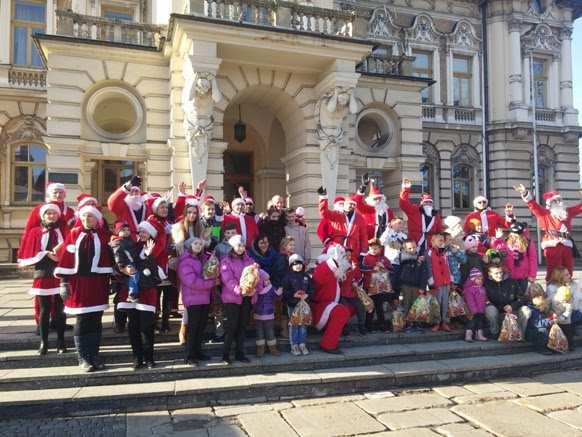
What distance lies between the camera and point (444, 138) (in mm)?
22828

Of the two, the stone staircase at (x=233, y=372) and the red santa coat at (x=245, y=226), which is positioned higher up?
the red santa coat at (x=245, y=226)

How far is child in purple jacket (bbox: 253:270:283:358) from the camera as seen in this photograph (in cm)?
636

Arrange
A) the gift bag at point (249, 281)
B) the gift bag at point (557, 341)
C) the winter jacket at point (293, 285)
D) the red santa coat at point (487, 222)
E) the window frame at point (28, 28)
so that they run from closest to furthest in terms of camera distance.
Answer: the gift bag at point (249, 281) < the winter jacket at point (293, 285) < the gift bag at point (557, 341) < the red santa coat at point (487, 222) < the window frame at point (28, 28)

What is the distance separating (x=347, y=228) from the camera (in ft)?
26.4

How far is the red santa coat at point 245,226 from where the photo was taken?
23.6 ft

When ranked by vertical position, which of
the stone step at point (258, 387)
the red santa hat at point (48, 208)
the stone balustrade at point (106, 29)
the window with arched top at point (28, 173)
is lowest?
the stone step at point (258, 387)

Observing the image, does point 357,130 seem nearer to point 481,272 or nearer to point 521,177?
point 481,272

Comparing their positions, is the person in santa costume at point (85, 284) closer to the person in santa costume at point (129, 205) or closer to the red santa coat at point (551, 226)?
the person in santa costume at point (129, 205)

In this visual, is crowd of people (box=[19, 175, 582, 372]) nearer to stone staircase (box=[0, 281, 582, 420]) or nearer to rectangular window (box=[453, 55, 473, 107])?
stone staircase (box=[0, 281, 582, 420])

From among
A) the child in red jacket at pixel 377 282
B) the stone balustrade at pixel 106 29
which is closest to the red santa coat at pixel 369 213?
the child in red jacket at pixel 377 282

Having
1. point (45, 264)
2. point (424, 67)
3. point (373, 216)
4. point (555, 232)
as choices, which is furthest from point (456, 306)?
point (424, 67)

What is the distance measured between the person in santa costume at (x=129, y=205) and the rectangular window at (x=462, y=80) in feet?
66.9

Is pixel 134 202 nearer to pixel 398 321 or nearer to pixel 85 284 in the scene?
pixel 85 284

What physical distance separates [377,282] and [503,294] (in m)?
2.08
